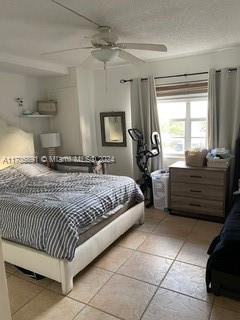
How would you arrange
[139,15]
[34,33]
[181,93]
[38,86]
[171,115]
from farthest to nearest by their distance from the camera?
[38,86] → [171,115] → [181,93] → [34,33] → [139,15]

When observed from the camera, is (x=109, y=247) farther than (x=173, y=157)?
No

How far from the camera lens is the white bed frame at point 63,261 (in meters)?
2.10

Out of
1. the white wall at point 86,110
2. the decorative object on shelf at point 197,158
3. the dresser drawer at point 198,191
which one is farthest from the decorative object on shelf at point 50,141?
the decorative object on shelf at point 197,158

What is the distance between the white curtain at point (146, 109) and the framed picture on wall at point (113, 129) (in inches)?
12.2

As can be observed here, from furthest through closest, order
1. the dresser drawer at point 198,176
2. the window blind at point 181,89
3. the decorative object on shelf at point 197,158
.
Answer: the window blind at point 181,89 → the decorative object on shelf at point 197,158 → the dresser drawer at point 198,176

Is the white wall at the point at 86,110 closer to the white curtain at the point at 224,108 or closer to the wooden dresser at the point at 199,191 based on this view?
the wooden dresser at the point at 199,191

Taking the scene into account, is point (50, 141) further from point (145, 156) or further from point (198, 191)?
point (198, 191)

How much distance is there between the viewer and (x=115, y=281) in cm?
227

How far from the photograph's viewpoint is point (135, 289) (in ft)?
7.06

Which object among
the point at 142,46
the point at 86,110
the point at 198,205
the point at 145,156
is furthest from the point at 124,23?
the point at 198,205

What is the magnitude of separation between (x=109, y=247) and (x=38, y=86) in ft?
10.8

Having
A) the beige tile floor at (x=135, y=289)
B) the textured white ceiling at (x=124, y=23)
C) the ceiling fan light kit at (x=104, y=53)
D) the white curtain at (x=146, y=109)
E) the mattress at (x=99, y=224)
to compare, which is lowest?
the beige tile floor at (x=135, y=289)

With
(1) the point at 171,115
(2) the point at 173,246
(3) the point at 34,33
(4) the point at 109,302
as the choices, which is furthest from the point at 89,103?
(4) the point at 109,302

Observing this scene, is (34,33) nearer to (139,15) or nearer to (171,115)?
(139,15)
